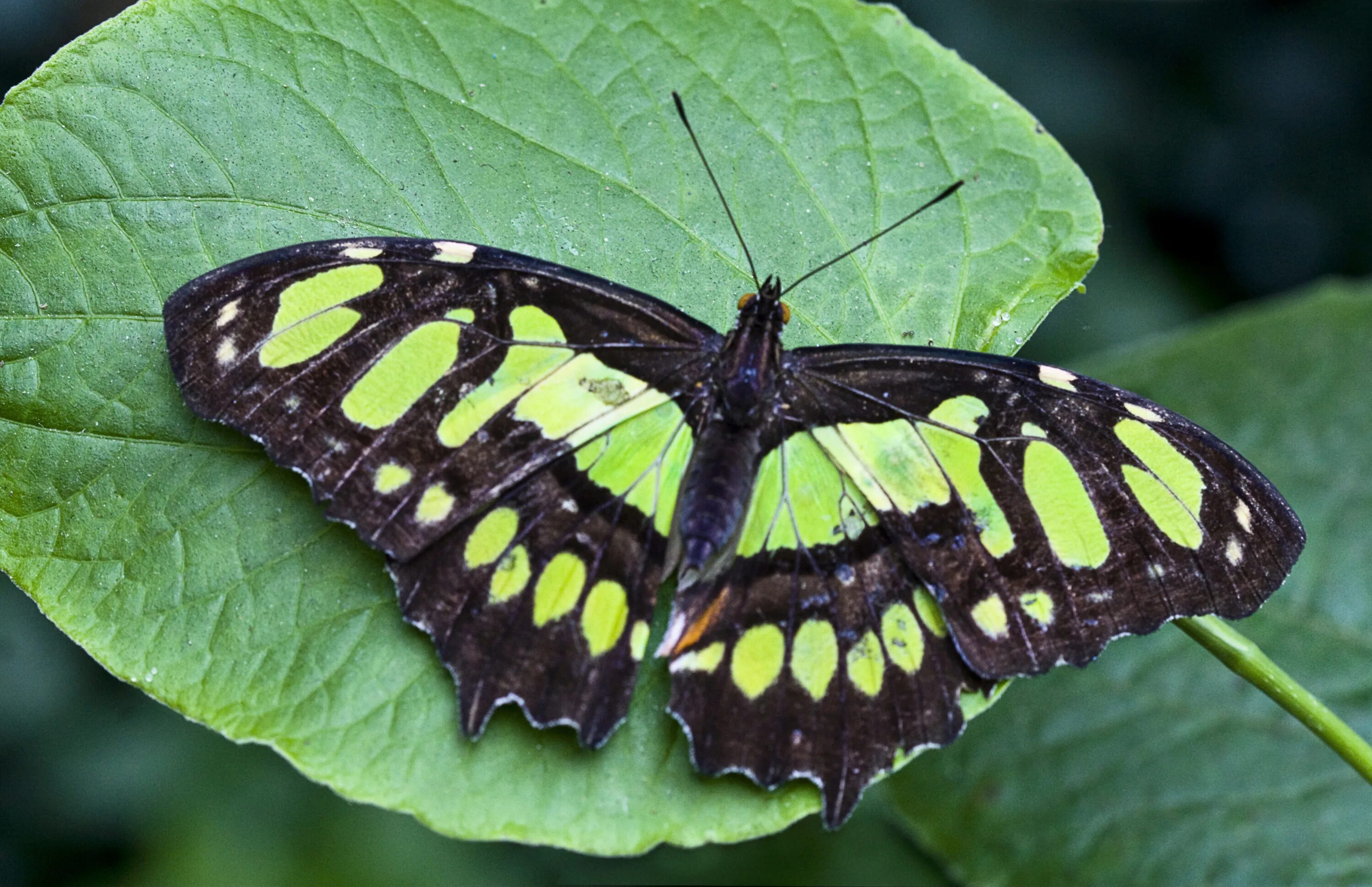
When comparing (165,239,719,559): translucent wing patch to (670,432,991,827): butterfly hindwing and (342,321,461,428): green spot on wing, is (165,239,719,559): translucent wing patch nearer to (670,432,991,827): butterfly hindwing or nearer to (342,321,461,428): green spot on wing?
(342,321,461,428): green spot on wing

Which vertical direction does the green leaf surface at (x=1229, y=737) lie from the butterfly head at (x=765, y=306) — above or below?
below

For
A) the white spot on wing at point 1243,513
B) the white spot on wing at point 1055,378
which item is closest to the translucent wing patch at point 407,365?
the white spot on wing at point 1055,378

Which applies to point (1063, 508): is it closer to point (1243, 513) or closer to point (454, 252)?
point (1243, 513)

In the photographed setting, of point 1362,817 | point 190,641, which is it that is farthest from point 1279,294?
point 190,641

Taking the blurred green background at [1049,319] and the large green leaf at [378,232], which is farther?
the blurred green background at [1049,319]

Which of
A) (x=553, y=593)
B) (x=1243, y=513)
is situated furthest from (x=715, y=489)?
(x=1243, y=513)

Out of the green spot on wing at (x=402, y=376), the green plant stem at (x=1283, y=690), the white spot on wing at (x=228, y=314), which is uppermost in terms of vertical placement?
the white spot on wing at (x=228, y=314)

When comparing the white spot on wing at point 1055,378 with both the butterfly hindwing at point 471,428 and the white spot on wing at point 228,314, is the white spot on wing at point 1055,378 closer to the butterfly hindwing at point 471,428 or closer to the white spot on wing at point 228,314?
the butterfly hindwing at point 471,428
